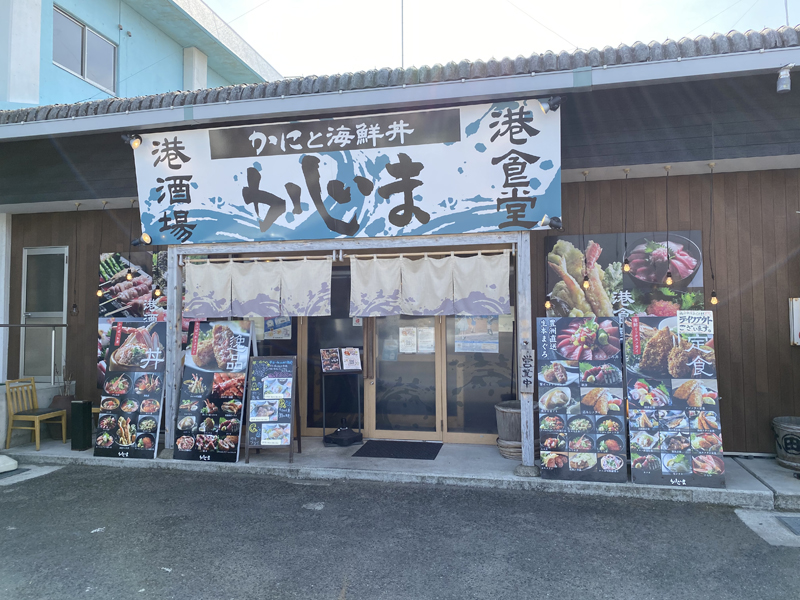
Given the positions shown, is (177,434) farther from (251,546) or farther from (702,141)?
(702,141)

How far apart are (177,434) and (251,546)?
9.36 feet

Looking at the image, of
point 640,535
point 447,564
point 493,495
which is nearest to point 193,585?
point 447,564

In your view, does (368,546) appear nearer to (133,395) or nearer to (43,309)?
(133,395)

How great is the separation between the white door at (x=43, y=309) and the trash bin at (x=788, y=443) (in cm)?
1063

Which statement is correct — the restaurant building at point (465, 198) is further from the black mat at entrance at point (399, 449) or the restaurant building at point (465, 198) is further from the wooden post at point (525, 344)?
the black mat at entrance at point (399, 449)

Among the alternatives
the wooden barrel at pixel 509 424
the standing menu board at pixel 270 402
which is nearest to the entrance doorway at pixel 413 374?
the wooden barrel at pixel 509 424

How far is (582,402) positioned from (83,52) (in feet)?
41.1

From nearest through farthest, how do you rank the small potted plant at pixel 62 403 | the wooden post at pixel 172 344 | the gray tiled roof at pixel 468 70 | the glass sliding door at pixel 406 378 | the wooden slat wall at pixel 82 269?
the gray tiled roof at pixel 468 70
the wooden post at pixel 172 344
the glass sliding door at pixel 406 378
the small potted plant at pixel 62 403
the wooden slat wall at pixel 82 269

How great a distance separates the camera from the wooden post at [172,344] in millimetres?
6742

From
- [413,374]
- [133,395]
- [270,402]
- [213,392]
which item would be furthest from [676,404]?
→ [133,395]

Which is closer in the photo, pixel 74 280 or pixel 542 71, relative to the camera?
pixel 542 71

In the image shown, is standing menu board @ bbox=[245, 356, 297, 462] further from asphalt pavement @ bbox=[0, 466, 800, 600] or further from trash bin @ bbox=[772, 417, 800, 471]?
trash bin @ bbox=[772, 417, 800, 471]

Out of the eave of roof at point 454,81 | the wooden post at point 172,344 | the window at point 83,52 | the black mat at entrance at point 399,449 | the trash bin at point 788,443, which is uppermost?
the window at point 83,52

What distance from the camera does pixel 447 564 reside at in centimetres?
395
